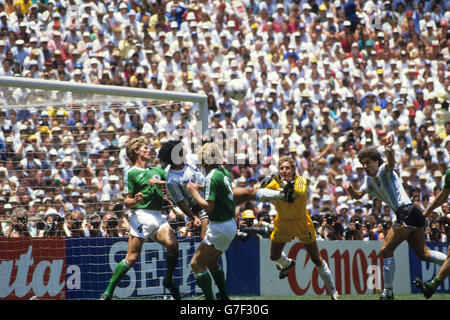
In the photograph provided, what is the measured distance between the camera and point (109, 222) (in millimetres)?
12711

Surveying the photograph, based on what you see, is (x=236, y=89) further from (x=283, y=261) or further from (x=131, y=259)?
(x=131, y=259)

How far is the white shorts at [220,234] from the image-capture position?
9.16m

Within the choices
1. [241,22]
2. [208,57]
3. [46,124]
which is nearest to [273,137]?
[208,57]

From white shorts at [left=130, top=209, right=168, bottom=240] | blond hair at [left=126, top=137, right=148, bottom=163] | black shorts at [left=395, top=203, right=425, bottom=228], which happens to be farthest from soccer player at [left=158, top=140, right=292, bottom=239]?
black shorts at [left=395, top=203, right=425, bottom=228]

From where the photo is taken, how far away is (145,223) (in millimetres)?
10375

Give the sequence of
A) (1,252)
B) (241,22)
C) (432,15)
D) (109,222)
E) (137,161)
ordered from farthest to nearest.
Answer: (432,15), (241,22), (109,222), (1,252), (137,161)

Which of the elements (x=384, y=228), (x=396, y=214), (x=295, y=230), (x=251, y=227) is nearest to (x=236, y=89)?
(x=251, y=227)

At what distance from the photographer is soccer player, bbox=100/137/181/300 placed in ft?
33.9

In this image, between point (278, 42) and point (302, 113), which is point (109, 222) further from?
point (278, 42)

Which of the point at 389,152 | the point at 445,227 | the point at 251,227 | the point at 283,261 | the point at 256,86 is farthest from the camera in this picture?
the point at 256,86

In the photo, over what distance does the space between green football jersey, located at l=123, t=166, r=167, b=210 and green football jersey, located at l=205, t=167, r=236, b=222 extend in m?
1.53

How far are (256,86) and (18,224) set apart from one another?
28.0 feet

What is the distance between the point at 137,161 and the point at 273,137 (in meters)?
7.73

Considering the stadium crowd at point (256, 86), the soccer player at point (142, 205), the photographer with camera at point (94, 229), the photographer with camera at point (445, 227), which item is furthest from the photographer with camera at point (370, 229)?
the soccer player at point (142, 205)
